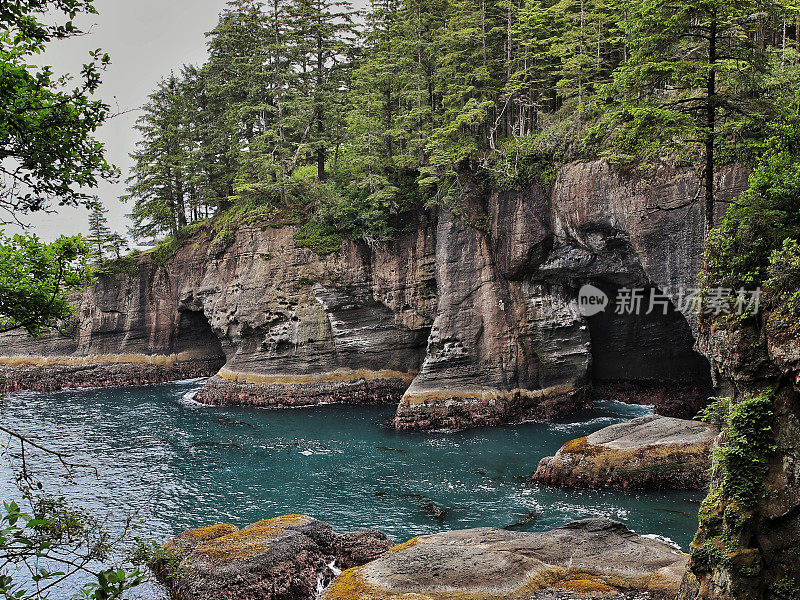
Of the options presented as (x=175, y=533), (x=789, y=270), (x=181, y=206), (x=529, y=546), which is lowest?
(x=175, y=533)

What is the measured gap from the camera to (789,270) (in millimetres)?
11422

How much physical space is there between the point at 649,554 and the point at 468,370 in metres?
19.9

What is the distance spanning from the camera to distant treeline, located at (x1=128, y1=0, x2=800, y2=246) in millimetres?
33469

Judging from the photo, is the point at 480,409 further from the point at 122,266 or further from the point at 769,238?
the point at 122,266

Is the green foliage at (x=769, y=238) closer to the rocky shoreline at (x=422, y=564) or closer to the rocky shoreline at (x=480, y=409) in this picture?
the rocky shoreline at (x=422, y=564)

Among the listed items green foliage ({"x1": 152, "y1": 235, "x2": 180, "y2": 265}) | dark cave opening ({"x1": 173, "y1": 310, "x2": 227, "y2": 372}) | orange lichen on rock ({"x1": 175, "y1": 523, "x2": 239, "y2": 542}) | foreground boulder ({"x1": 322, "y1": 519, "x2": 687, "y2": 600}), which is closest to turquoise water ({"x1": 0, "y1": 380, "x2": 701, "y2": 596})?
orange lichen on rock ({"x1": 175, "y1": 523, "x2": 239, "y2": 542})

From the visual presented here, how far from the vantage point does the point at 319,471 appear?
2617 cm

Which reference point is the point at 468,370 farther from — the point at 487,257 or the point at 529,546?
the point at 529,546

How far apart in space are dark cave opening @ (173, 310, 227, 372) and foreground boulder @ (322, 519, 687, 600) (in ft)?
127

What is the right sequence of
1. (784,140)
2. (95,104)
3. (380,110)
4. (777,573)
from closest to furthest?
(95,104)
(777,573)
(784,140)
(380,110)

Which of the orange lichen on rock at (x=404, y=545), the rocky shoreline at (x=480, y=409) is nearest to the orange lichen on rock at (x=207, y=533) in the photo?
the orange lichen on rock at (x=404, y=545)

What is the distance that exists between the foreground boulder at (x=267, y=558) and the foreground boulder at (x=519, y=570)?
176 centimetres

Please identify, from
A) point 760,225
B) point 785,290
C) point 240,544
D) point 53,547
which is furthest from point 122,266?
point 785,290

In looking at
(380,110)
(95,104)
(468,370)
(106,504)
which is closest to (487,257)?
(468,370)
